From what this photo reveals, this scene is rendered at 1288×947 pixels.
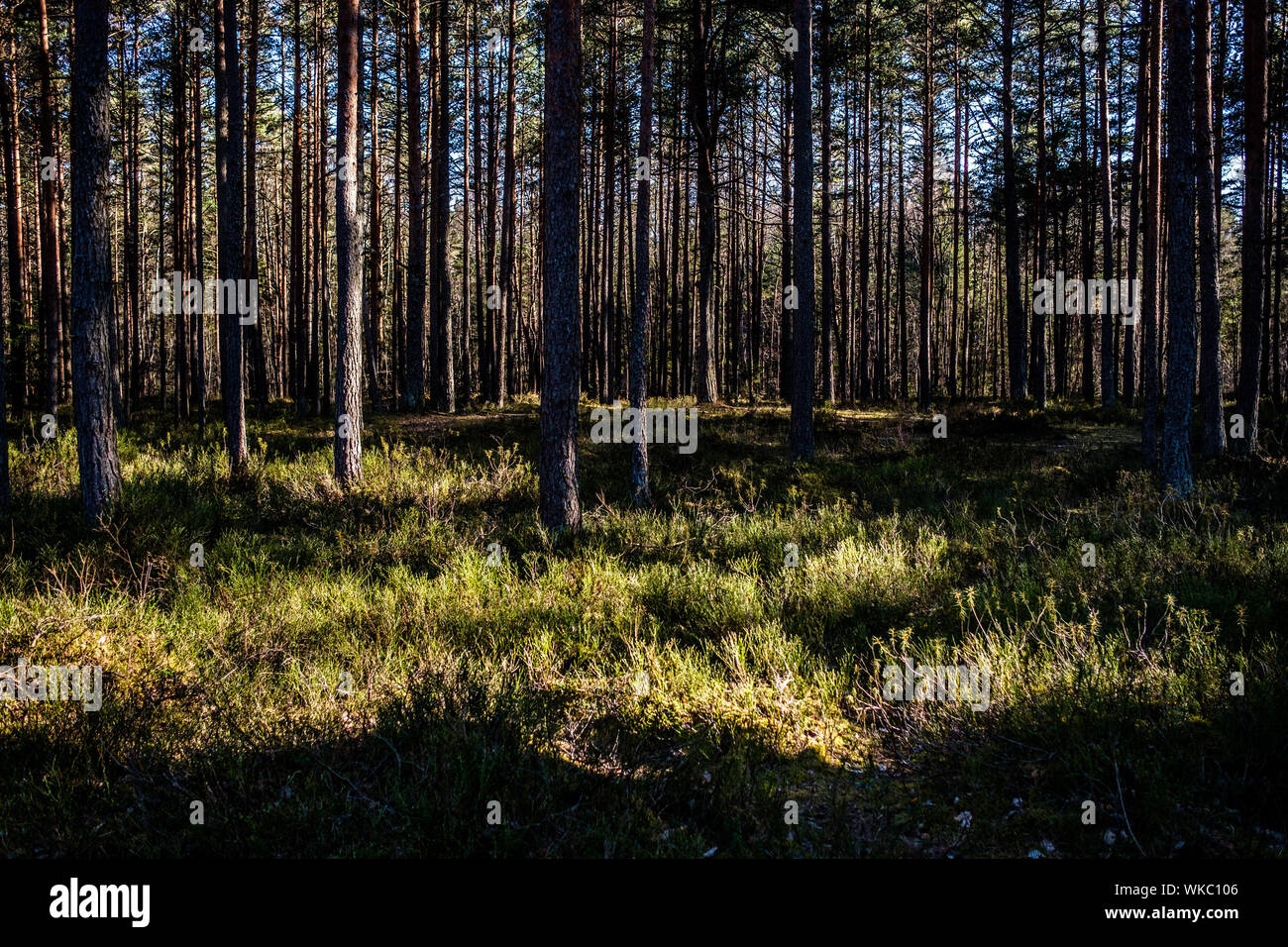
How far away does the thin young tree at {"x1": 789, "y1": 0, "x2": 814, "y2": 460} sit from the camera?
12367mm

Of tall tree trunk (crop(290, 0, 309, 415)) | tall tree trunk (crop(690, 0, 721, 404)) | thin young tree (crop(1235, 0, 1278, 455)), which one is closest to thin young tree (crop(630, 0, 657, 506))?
tall tree trunk (crop(690, 0, 721, 404))

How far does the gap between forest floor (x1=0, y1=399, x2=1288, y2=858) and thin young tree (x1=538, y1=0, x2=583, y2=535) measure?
31.6 inches

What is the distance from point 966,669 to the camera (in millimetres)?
4535

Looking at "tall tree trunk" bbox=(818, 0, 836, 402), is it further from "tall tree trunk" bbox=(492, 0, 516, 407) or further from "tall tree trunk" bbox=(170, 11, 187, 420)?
"tall tree trunk" bbox=(170, 11, 187, 420)

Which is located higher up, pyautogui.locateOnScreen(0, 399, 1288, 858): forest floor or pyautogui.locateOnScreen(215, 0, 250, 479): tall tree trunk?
pyautogui.locateOnScreen(215, 0, 250, 479): tall tree trunk

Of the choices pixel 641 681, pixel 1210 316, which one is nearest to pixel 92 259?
pixel 641 681

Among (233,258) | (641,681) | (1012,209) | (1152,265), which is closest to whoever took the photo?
(641,681)

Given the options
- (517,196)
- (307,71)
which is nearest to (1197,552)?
(307,71)

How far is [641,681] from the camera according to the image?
4391 mm

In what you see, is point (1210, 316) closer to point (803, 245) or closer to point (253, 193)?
point (803, 245)

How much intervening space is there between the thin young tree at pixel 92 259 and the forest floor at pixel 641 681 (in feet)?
2.30

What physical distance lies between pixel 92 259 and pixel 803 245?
35.7 feet
